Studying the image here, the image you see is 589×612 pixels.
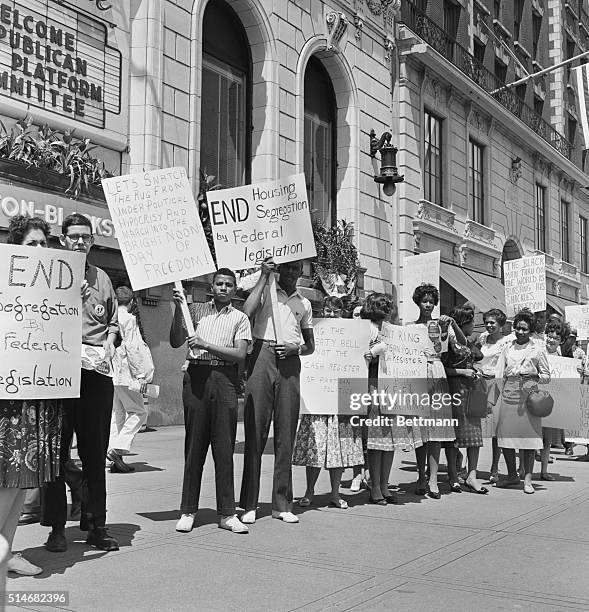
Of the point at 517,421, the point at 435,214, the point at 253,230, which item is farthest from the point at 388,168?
the point at 253,230

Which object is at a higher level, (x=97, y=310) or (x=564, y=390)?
(x=97, y=310)

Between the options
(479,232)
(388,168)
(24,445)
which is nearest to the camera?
(24,445)

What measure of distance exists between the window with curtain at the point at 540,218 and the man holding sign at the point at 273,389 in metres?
25.9

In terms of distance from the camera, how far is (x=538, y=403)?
841 cm

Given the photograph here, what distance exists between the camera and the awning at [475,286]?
74.1 feet

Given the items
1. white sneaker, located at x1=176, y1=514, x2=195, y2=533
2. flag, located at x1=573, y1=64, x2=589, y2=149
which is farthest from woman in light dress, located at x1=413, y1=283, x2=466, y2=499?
flag, located at x1=573, y1=64, x2=589, y2=149

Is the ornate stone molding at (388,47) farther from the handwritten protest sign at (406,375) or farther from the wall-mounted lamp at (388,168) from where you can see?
the handwritten protest sign at (406,375)

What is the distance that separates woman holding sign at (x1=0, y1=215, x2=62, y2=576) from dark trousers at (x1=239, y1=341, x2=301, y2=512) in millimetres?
1973

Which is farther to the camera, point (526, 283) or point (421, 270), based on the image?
point (526, 283)

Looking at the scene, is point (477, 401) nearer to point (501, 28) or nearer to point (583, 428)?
point (583, 428)

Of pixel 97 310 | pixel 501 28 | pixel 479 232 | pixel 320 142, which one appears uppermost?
pixel 501 28

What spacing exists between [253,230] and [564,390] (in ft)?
17.5

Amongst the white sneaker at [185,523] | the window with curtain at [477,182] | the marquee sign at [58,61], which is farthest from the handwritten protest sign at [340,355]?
the window with curtain at [477,182]

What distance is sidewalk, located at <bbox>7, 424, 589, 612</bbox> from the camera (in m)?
4.26
